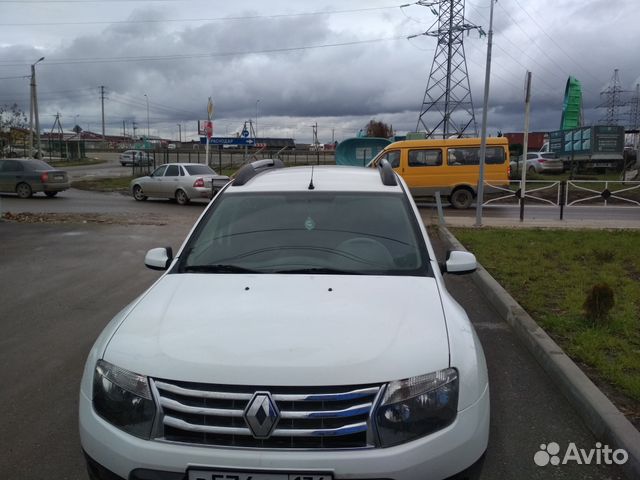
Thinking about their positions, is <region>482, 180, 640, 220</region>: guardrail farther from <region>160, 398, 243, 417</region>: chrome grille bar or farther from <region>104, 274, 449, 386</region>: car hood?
<region>160, 398, 243, 417</region>: chrome grille bar

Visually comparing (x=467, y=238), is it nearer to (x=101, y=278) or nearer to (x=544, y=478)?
(x=101, y=278)

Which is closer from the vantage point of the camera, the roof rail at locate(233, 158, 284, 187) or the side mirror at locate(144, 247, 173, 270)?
the side mirror at locate(144, 247, 173, 270)

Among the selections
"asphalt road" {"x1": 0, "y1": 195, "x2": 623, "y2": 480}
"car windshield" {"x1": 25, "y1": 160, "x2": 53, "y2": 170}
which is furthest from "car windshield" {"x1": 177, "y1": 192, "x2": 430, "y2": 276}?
"car windshield" {"x1": 25, "y1": 160, "x2": 53, "y2": 170}

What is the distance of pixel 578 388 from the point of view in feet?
12.5

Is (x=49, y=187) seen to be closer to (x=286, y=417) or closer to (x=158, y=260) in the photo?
(x=158, y=260)

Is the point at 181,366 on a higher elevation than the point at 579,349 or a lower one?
higher

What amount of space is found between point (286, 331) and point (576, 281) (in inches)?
230

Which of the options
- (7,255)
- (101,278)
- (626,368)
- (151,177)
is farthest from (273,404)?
(151,177)

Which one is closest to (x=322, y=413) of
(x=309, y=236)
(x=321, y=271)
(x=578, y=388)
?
(x=321, y=271)

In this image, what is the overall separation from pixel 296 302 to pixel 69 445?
1.76 m

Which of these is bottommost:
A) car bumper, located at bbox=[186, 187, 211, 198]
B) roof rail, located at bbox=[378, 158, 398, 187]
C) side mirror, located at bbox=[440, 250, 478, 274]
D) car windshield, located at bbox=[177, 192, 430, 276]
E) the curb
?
the curb

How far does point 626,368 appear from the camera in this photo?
4.22m

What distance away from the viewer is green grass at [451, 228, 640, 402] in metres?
4.50

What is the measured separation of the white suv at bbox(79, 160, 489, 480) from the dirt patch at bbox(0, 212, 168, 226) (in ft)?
40.6
